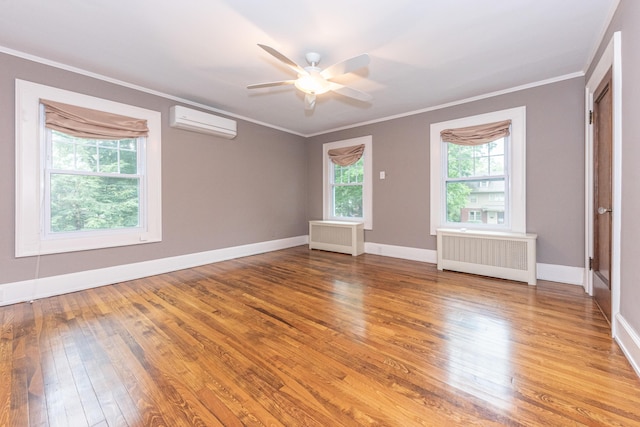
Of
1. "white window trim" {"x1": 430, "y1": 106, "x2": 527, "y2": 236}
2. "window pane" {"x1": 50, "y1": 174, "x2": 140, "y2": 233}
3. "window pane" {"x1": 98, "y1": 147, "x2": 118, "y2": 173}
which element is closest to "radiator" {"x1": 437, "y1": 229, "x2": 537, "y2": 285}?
"white window trim" {"x1": 430, "y1": 106, "x2": 527, "y2": 236}

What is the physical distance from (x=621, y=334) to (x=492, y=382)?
114cm

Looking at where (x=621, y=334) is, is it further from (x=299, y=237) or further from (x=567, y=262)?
(x=299, y=237)

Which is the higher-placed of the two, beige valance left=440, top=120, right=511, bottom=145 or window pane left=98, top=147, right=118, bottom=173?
beige valance left=440, top=120, right=511, bottom=145

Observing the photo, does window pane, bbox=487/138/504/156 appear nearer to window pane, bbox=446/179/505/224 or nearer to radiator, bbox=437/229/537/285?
window pane, bbox=446/179/505/224

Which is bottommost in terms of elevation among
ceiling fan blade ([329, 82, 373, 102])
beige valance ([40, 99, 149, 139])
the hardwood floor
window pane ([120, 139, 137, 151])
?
the hardwood floor

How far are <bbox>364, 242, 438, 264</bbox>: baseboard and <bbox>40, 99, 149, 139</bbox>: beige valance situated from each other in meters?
3.99

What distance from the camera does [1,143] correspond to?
8.80 feet

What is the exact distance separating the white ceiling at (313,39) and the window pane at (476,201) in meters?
1.30

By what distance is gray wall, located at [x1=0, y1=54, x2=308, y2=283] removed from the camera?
274 cm

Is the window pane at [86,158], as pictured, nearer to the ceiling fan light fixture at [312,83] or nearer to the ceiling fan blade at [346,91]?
the ceiling fan light fixture at [312,83]

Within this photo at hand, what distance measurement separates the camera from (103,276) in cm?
333

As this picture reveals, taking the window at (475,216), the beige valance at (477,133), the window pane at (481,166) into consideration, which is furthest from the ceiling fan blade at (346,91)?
the window at (475,216)

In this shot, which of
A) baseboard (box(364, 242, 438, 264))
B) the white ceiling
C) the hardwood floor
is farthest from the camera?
baseboard (box(364, 242, 438, 264))

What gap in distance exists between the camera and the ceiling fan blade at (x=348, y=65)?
7.34 feet
